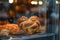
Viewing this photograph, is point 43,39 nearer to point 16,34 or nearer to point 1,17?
point 16,34

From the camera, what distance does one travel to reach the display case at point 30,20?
4.06ft

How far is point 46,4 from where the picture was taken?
1.29m

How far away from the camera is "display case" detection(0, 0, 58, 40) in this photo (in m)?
1.24

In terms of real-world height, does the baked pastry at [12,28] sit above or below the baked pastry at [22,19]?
below

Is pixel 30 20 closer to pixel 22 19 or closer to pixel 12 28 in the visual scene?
pixel 22 19

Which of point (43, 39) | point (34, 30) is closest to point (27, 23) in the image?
point (34, 30)

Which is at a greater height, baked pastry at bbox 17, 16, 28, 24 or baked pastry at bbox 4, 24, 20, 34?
baked pastry at bbox 17, 16, 28, 24

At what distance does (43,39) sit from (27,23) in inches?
7.4

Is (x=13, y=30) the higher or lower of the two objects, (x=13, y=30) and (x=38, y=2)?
the lower

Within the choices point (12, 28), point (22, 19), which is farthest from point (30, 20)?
point (12, 28)

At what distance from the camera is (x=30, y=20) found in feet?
4.30

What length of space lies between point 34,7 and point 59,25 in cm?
27

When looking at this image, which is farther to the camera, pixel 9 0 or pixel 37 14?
pixel 37 14

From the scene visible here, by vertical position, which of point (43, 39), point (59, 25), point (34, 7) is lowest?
point (43, 39)
